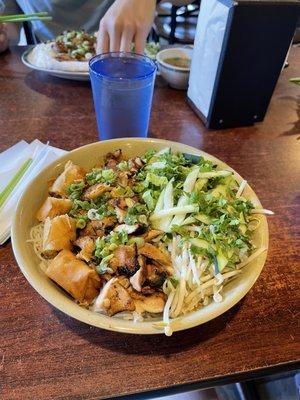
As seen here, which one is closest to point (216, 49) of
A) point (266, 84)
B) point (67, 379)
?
point (266, 84)

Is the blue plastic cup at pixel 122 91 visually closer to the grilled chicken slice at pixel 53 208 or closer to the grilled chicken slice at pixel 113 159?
the grilled chicken slice at pixel 113 159

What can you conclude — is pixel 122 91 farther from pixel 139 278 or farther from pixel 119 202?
pixel 139 278

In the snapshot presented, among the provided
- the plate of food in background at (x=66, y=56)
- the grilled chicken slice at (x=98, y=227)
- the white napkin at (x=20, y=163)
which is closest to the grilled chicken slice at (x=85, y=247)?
the grilled chicken slice at (x=98, y=227)

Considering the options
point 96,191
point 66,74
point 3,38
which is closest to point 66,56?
point 66,74

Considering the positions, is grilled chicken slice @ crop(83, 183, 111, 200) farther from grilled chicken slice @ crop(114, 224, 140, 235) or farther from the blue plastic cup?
the blue plastic cup

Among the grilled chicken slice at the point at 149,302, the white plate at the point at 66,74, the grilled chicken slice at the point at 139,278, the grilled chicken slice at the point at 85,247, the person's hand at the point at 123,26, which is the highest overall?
the person's hand at the point at 123,26

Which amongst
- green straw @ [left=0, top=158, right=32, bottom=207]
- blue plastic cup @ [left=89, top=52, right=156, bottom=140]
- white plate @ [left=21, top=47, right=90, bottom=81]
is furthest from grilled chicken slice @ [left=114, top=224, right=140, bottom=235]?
white plate @ [left=21, top=47, right=90, bottom=81]
